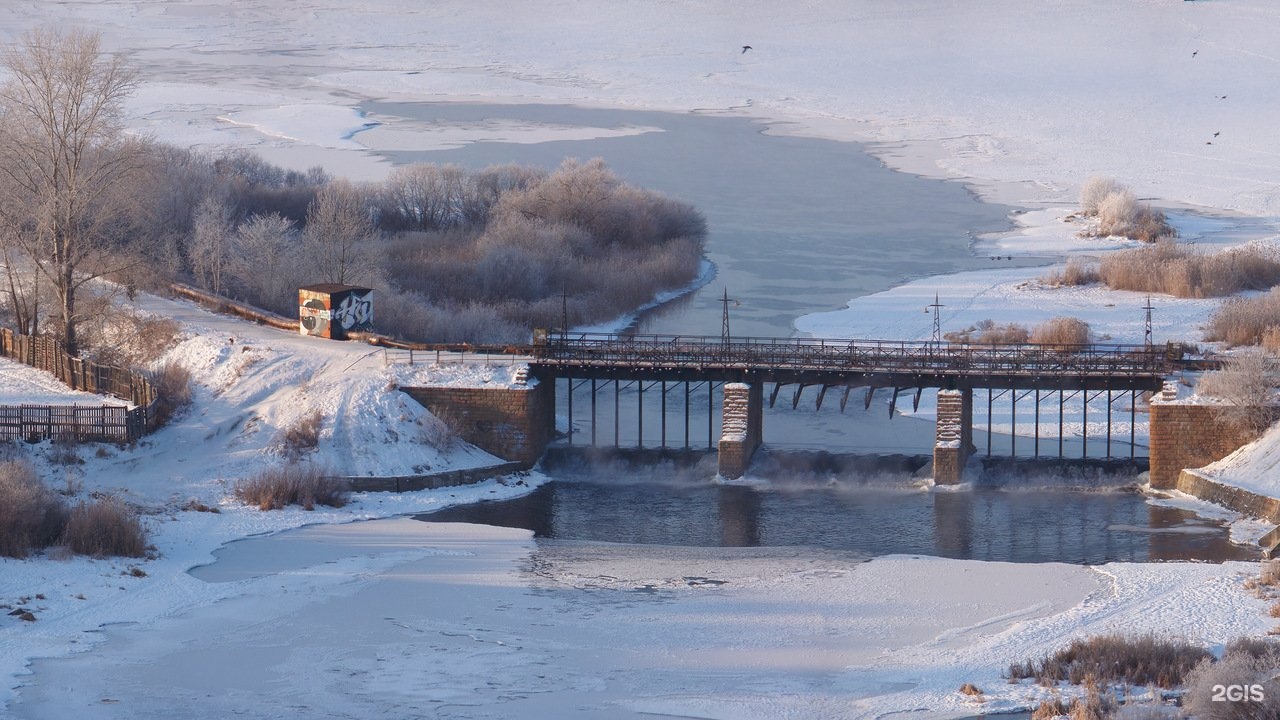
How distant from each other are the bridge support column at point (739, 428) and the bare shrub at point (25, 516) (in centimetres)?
1612

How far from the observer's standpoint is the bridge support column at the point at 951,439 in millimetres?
40906

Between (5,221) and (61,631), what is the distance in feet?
78.7

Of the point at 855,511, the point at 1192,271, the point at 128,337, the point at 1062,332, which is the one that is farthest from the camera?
the point at 1192,271

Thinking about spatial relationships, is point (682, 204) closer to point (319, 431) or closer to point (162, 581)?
point (319, 431)

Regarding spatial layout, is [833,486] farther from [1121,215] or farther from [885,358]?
[1121,215]

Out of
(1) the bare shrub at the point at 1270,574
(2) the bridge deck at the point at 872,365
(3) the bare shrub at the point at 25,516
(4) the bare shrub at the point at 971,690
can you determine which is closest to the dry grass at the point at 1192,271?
(2) the bridge deck at the point at 872,365

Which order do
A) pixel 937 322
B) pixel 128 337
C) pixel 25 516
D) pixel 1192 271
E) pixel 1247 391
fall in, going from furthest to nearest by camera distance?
pixel 1192 271 → pixel 937 322 → pixel 128 337 → pixel 1247 391 → pixel 25 516

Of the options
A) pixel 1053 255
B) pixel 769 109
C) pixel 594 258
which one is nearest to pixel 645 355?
pixel 594 258

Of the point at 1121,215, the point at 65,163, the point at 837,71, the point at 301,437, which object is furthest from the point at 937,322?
the point at 837,71

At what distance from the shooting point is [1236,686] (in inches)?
905

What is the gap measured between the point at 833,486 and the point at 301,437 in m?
13.3

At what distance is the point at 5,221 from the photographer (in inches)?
1927

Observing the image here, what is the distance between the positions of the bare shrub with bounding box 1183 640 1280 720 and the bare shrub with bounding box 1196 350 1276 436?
15.7 meters

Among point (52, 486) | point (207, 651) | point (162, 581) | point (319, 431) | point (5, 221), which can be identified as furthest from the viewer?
point (5, 221)
